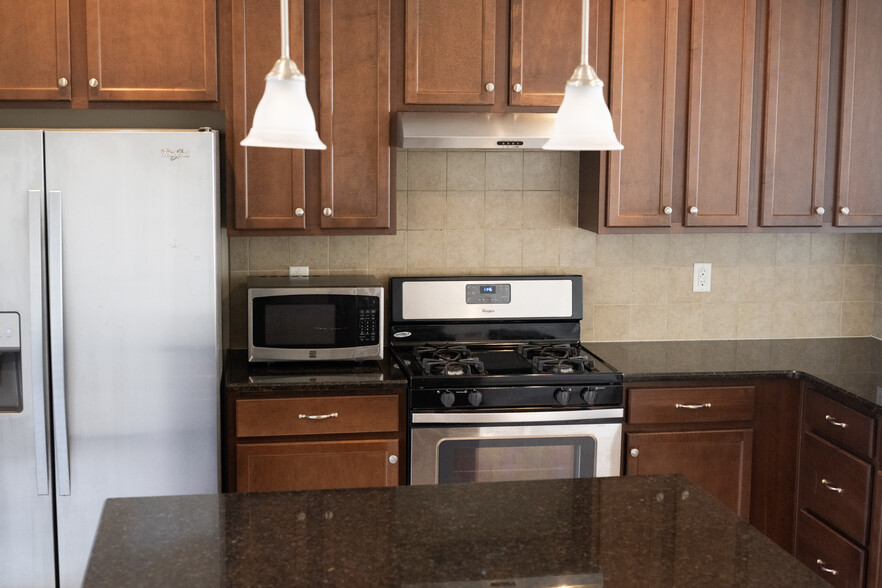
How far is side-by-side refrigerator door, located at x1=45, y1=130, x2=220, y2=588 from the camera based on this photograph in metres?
2.97

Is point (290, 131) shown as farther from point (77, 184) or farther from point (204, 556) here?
point (77, 184)

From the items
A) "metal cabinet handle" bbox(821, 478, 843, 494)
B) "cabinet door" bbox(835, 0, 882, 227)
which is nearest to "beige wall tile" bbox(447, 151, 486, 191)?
"cabinet door" bbox(835, 0, 882, 227)

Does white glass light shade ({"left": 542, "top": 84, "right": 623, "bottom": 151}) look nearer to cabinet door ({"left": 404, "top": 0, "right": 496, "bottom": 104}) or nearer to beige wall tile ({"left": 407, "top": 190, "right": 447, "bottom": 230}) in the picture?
cabinet door ({"left": 404, "top": 0, "right": 496, "bottom": 104})

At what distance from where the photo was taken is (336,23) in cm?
336

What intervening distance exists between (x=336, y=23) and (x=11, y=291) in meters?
1.35

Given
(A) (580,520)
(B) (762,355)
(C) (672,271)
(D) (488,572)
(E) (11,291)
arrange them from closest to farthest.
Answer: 1. (D) (488,572)
2. (A) (580,520)
3. (E) (11,291)
4. (B) (762,355)
5. (C) (672,271)

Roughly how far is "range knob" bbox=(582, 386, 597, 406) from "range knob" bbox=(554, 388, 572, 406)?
5 cm

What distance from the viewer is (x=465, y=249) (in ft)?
12.7

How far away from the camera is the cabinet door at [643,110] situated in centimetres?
348

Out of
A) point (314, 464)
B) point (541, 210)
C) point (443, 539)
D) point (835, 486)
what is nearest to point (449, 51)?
point (541, 210)

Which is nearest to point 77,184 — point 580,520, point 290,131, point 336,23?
point 336,23

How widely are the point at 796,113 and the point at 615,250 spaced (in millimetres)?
838

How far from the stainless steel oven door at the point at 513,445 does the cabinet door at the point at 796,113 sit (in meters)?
1.04

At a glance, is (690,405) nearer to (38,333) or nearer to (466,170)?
(466,170)
